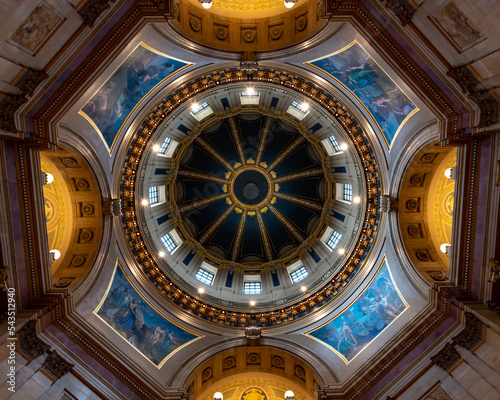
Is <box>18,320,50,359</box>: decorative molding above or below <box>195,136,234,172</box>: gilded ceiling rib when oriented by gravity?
below

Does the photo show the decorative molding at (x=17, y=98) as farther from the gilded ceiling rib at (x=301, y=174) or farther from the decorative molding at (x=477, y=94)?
the gilded ceiling rib at (x=301, y=174)

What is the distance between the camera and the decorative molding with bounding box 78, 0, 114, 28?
12312 mm

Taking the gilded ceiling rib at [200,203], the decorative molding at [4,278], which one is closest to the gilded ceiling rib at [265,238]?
the gilded ceiling rib at [200,203]

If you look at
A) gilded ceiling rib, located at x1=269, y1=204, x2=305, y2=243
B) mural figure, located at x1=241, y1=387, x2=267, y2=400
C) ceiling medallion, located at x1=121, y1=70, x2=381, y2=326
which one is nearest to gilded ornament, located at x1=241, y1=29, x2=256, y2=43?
ceiling medallion, located at x1=121, y1=70, x2=381, y2=326

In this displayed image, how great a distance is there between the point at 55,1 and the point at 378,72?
560 inches

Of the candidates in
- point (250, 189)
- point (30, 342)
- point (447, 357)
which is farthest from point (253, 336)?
point (250, 189)

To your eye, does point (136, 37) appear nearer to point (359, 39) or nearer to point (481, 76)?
point (359, 39)

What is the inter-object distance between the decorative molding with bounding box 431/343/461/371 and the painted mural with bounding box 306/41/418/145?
10.6 meters

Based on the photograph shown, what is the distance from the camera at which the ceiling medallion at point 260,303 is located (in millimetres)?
19125

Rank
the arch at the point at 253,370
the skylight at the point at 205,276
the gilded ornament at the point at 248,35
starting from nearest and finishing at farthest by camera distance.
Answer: the gilded ornament at the point at 248,35, the arch at the point at 253,370, the skylight at the point at 205,276

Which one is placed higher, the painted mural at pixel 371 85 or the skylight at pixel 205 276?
the skylight at pixel 205 276

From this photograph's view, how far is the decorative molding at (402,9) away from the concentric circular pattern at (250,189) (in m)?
16.1

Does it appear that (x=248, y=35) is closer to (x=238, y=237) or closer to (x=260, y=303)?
(x=260, y=303)

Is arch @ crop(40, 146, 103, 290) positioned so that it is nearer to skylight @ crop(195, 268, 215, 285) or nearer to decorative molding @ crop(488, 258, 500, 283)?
skylight @ crop(195, 268, 215, 285)
